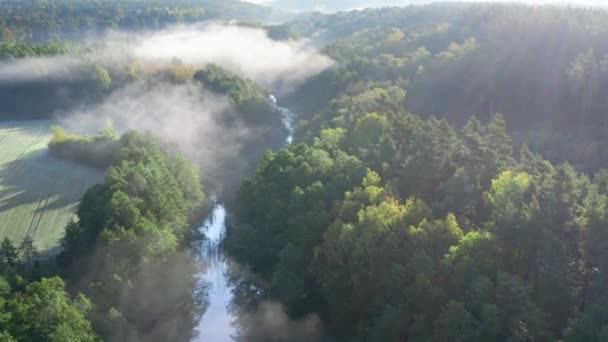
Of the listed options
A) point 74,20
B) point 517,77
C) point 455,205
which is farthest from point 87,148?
point 74,20

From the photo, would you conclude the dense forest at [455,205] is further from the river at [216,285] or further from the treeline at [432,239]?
the river at [216,285]

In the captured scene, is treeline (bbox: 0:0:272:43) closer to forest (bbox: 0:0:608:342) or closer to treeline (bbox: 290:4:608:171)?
forest (bbox: 0:0:608:342)

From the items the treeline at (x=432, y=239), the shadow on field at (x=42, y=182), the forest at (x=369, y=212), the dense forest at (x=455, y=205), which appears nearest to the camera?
the treeline at (x=432, y=239)

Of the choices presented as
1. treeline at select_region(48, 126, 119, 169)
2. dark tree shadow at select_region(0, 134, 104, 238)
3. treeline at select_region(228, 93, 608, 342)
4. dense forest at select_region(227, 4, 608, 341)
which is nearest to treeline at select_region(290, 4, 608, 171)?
dense forest at select_region(227, 4, 608, 341)

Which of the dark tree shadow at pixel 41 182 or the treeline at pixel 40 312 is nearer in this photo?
the treeline at pixel 40 312

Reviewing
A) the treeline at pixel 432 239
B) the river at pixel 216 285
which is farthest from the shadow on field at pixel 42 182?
the treeline at pixel 432 239

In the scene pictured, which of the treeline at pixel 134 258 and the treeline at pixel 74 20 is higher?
the treeline at pixel 134 258

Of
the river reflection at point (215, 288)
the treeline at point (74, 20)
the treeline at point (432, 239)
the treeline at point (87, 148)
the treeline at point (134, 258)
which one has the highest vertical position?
the treeline at point (432, 239)

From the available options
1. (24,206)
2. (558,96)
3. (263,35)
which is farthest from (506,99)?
(263,35)
